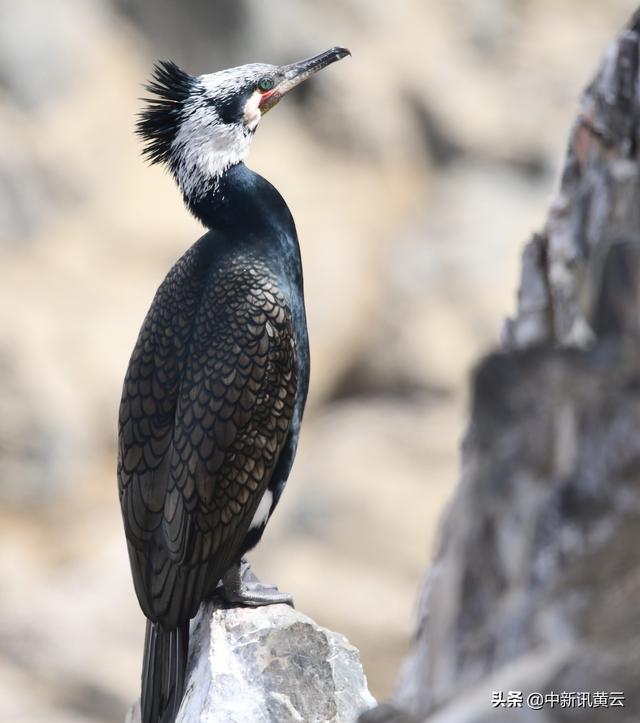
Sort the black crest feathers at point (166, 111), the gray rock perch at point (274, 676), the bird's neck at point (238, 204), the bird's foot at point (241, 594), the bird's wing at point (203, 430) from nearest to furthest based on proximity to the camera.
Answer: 1. the gray rock perch at point (274, 676)
2. the bird's wing at point (203, 430)
3. the bird's foot at point (241, 594)
4. the bird's neck at point (238, 204)
5. the black crest feathers at point (166, 111)

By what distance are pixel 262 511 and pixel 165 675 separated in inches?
29.8

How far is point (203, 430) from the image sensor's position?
4.48 metres

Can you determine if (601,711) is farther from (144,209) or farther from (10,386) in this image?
(144,209)

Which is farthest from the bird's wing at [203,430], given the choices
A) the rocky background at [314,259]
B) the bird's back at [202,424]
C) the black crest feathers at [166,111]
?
the rocky background at [314,259]

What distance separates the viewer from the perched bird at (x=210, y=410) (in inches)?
177

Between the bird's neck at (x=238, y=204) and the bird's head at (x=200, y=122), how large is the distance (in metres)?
0.03

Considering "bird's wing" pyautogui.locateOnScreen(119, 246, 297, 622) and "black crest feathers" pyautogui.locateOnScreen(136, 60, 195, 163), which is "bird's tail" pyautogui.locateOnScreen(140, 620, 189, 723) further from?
"black crest feathers" pyautogui.locateOnScreen(136, 60, 195, 163)

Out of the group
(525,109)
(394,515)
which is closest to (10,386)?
(394,515)

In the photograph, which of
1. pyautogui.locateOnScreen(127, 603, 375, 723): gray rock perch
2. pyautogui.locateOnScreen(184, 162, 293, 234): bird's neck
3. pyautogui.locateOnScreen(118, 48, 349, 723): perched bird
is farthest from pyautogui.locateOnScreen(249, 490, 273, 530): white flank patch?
pyautogui.locateOnScreen(184, 162, 293, 234): bird's neck

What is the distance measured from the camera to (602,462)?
2895 mm

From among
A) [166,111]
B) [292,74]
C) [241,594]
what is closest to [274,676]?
[241,594]

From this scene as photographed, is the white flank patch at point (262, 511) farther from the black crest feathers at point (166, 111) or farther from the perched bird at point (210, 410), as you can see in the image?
the black crest feathers at point (166, 111)

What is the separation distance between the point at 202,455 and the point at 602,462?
1.96 meters

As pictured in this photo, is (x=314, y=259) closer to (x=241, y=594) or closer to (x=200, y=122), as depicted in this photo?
(x=200, y=122)
